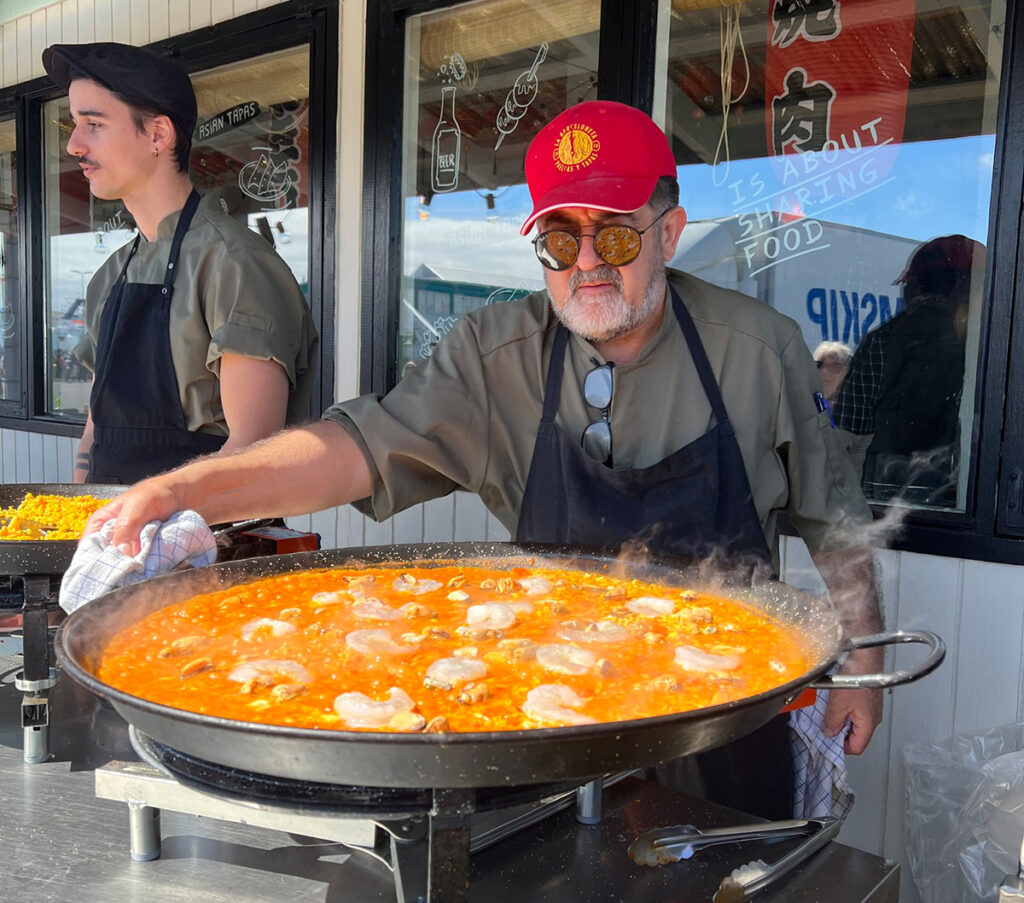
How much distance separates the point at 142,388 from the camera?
9.82ft

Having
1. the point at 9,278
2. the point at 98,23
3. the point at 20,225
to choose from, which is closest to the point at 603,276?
the point at 98,23

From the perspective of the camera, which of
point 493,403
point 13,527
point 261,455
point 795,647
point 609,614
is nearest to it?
point 795,647

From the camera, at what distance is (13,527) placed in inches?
85.2

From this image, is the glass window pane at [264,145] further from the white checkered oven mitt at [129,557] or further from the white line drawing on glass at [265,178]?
the white checkered oven mitt at [129,557]

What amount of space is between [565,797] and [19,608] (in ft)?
3.51

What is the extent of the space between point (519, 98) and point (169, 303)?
75.8 inches

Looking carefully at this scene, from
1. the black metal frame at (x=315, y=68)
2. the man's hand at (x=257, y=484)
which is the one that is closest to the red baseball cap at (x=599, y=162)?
the man's hand at (x=257, y=484)

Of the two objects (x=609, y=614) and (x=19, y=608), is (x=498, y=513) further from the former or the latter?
(x=19, y=608)

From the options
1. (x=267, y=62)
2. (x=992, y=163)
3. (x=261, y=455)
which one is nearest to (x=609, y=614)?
(x=261, y=455)

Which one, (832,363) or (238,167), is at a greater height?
(238,167)

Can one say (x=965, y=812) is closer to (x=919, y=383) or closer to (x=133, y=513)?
(x=919, y=383)

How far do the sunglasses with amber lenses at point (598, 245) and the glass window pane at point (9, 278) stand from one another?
18.2ft

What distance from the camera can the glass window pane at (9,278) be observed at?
6.60 meters

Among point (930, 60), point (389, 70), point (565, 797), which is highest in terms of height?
point (389, 70)
